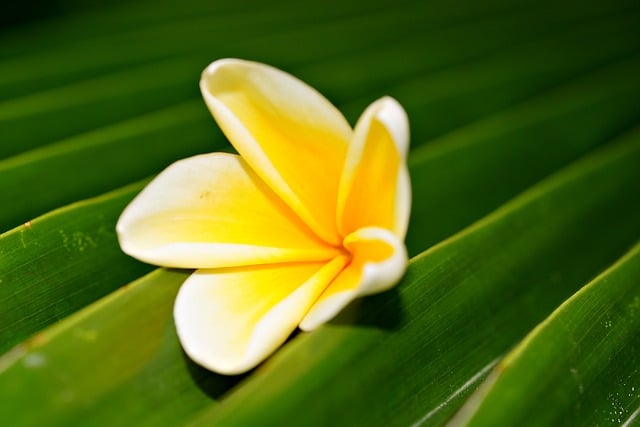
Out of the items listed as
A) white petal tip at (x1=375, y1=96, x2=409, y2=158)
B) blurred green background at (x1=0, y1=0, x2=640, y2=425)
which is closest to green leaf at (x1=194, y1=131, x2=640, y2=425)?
blurred green background at (x1=0, y1=0, x2=640, y2=425)

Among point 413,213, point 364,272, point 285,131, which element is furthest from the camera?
point 413,213

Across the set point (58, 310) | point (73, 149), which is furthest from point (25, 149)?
point (58, 310)

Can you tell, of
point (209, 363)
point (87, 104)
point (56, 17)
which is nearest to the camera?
point (209, 363)

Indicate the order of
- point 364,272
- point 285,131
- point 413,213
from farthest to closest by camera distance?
point 413,213 < point 285,131 < point 364,272

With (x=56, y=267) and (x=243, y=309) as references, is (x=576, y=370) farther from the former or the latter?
(x=56, y=267)

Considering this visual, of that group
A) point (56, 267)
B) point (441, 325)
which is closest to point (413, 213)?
point (441, 325)

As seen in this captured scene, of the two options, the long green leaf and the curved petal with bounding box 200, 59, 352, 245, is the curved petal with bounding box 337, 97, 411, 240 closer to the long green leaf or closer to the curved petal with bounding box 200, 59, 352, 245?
the curved petal with bounding box 200, 59, 352, 245

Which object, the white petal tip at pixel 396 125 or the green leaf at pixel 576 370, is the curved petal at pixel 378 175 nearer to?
the white petal tip at pixel 396 125

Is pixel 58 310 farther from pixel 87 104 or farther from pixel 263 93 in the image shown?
pixel 87 104
